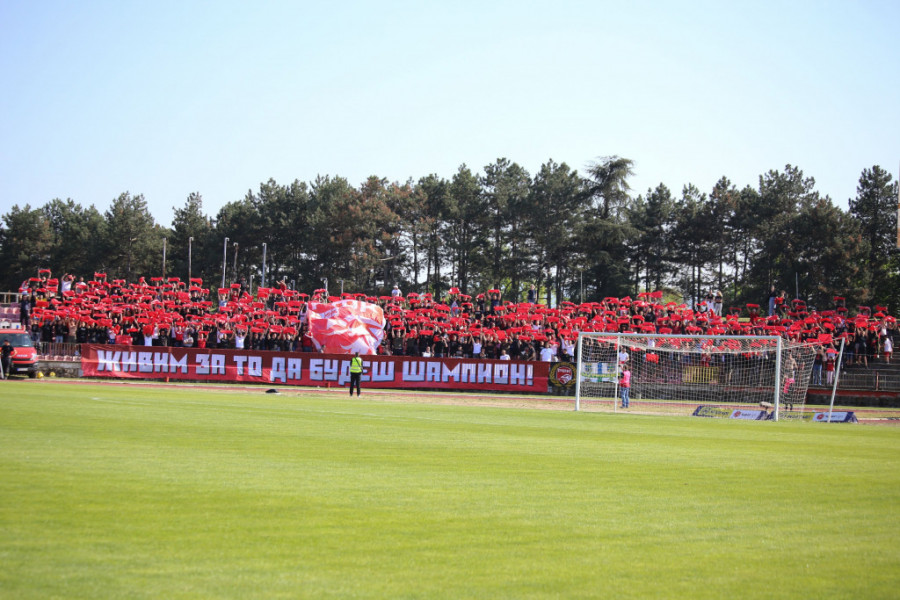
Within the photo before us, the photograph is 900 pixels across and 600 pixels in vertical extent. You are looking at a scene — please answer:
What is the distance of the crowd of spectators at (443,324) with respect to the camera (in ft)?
130

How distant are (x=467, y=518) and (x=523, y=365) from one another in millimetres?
33061

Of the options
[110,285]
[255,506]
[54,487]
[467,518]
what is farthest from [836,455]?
[110,285]

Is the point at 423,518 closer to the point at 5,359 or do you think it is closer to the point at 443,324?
the point at 5,359

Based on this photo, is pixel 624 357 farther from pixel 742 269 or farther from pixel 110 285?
pixel 742 269

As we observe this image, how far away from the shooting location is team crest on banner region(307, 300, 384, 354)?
41763 mm

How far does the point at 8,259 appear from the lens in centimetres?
9531

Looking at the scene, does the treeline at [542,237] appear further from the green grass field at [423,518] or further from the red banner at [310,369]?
the green grass field at [423,518]

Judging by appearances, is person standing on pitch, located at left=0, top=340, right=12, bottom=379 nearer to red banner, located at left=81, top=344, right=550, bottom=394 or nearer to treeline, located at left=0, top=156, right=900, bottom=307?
red banner, located at left=81, top=344, right=550, bottom=394

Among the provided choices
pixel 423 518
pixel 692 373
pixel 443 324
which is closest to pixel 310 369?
pixel 443 324

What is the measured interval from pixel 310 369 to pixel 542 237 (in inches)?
1399

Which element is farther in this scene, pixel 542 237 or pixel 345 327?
pixel 542 237

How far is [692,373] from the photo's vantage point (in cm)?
3338

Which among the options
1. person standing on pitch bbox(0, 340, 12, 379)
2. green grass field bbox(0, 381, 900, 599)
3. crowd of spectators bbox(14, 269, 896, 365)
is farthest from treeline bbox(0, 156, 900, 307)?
green grass field bbox(0, 381, 900, 599)

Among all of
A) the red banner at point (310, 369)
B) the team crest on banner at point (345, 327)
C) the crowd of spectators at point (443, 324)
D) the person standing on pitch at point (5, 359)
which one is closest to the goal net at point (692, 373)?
the crowd of spectators at point (443, 324)
